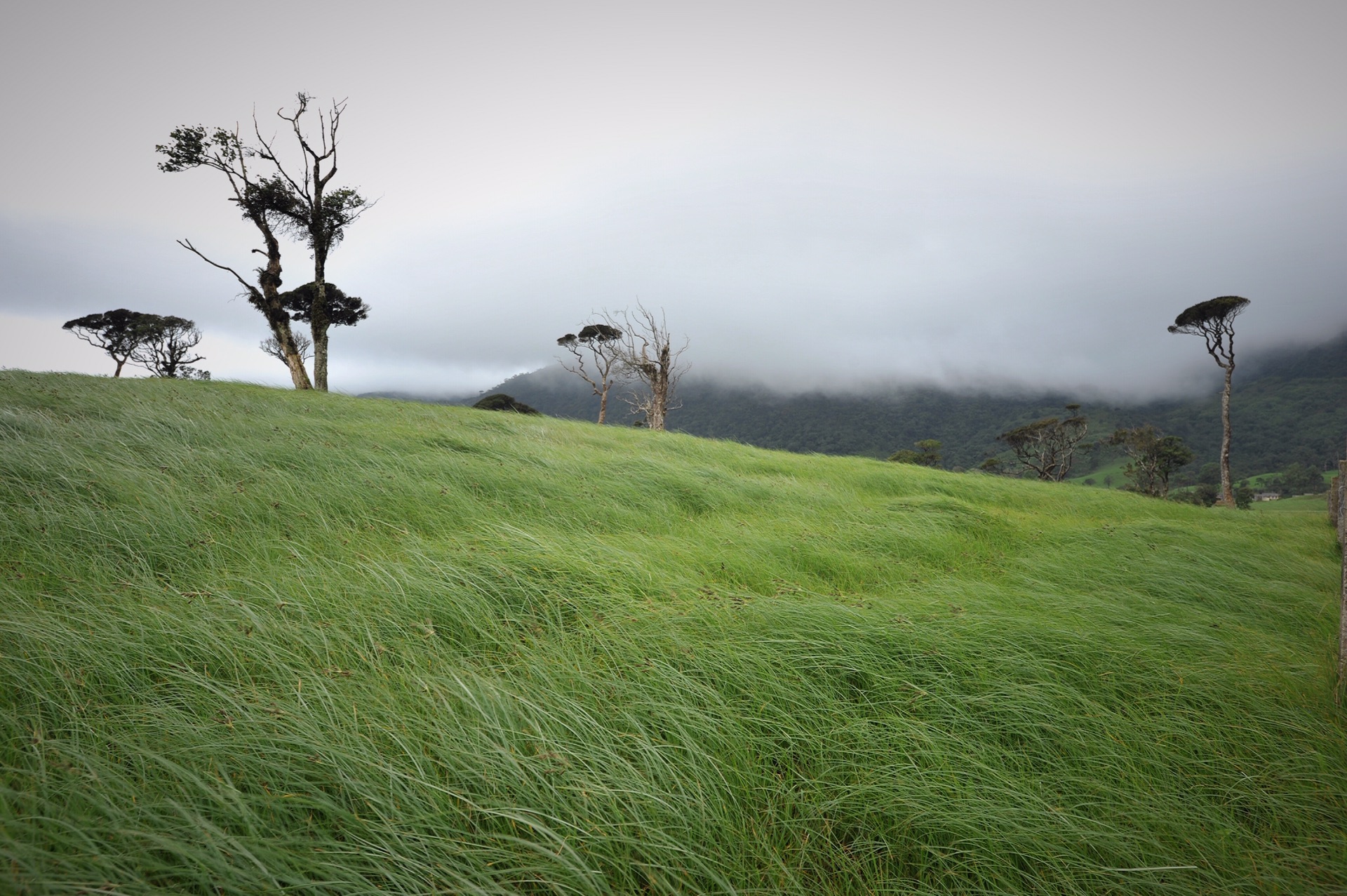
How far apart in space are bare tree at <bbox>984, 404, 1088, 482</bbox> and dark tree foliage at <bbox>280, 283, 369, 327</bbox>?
46.5m

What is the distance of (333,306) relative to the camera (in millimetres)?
27062

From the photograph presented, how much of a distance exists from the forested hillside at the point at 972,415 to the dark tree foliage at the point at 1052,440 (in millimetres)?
20909

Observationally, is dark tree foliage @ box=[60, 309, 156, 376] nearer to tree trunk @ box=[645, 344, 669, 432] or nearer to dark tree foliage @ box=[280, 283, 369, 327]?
dark tree foliage @ box=[280, 283, 369, 327]

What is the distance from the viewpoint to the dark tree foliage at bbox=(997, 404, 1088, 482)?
123 feet

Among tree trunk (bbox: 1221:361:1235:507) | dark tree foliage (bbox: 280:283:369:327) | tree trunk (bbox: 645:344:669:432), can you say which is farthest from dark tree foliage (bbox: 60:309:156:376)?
tree trunk (bbox: 1221:361:1235:507)

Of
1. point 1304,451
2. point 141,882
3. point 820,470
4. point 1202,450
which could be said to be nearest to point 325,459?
point 141,882

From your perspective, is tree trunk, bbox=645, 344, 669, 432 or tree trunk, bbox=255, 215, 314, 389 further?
tree trunk, bbox=645, 344, 669, 432

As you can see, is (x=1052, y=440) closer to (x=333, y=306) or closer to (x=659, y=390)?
(x=659, y=390)

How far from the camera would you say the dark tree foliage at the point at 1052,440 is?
37531mm

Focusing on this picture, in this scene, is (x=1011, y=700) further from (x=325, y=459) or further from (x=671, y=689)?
(x=325, y=459)

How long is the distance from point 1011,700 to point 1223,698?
1.23 meters

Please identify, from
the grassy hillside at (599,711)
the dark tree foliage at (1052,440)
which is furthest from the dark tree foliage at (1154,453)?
the grassy hillside at (599,711)

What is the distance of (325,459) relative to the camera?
5418 mm

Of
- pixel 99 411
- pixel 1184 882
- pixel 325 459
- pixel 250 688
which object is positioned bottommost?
pixel 1184 882
